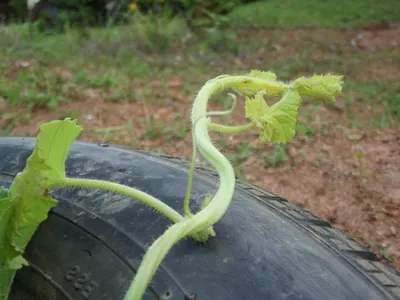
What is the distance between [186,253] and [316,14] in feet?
24.3

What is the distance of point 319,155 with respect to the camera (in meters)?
2.97

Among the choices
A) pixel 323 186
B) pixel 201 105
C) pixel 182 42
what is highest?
pixel 201 105

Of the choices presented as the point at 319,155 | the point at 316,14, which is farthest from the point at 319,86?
the point at 316,14

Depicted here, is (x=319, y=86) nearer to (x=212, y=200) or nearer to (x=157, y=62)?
(x=212, y=200)

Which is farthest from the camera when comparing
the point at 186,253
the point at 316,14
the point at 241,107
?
the point at 316,14

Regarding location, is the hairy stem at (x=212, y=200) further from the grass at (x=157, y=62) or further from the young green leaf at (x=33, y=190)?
the grass at (x=157, y=62)

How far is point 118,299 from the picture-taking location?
98 cm

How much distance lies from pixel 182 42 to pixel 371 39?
2.25 m

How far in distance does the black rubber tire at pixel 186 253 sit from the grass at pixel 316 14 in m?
5.79

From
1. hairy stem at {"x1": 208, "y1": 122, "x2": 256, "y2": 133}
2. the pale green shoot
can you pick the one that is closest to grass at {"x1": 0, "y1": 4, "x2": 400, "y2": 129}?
the pale green shoot

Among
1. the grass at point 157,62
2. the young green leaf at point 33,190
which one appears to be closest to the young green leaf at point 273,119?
the young green leaf at point 33,190

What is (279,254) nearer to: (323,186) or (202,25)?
(323,186)

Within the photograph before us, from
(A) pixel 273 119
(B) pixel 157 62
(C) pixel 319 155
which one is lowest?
(C) pixel 319 155

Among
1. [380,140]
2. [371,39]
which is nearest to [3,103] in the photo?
[380,140]
